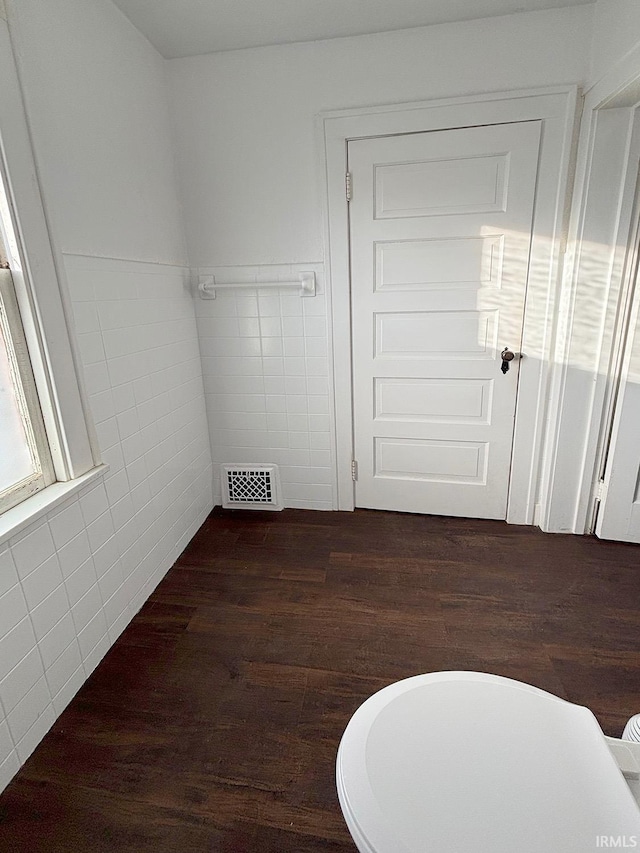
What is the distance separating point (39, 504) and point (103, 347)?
61 centimetres

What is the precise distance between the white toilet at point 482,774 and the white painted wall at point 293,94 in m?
1.93

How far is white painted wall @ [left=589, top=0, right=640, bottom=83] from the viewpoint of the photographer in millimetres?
1491

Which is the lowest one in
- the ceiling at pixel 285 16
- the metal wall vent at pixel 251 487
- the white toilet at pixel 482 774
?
the metal wall vent at pixel 251 487

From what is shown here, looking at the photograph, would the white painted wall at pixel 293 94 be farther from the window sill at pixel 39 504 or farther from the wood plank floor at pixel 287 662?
the wood plank floor at pixel 287 662

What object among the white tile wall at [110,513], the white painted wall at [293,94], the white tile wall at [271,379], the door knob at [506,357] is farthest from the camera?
the white tile wall at [271,379]

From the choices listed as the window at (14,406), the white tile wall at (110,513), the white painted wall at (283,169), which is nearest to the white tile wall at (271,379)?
the white painted wall at (283,169)

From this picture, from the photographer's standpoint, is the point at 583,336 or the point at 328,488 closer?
the point at 583,336

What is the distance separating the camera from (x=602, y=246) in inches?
74.2

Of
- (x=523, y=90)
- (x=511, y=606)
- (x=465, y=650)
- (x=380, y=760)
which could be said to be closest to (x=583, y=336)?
(x=523, y=90)

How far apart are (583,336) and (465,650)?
4.73 ft

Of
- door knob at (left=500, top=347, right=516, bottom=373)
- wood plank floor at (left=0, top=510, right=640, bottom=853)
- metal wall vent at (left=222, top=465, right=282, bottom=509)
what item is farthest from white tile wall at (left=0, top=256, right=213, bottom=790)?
door knob at (left=500, top=347, right=516, bottom=373)

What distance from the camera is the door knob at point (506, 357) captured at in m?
2.14

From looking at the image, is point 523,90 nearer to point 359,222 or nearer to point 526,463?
point 359,222

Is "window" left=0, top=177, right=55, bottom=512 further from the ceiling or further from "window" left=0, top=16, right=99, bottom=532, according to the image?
the ceiling
